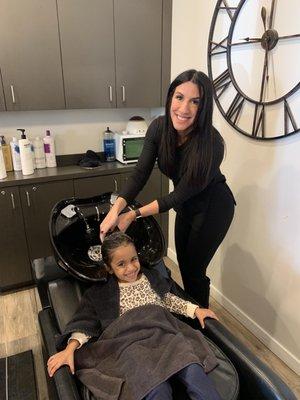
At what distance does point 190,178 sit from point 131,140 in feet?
4.04

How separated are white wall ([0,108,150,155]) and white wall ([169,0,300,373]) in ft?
2.65

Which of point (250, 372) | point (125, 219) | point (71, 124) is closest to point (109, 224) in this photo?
point (125, 219)

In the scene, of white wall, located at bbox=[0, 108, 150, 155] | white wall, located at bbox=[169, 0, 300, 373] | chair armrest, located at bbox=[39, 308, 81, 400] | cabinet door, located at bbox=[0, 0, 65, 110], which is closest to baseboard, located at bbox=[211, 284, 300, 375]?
white wall, located at bbox=[169, 0, 300, 373]

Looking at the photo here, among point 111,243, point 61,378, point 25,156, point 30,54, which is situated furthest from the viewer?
point 25,156

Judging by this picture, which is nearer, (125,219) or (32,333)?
(125,219)

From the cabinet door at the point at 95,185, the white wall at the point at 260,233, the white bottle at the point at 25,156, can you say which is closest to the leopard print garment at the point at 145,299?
the white wall at the point at 260,233

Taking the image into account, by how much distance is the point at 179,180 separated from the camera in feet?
4.84

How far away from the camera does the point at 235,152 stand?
1.87 meters

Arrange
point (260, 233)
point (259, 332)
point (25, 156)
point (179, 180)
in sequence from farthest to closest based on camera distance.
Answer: point (25, 156) < point (259, 332) < point (260, 233) < point (179, 180)

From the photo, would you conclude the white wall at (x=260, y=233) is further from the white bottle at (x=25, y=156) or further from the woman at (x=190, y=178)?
the white bottle at (x=25, y=156)

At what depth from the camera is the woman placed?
4.22 feet

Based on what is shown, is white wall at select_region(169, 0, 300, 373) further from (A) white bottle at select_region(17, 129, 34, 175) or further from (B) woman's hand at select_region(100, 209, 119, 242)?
(A) white bottle at select_region(17, 129, 34, 175)

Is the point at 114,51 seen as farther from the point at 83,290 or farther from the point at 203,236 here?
the point at 83,290

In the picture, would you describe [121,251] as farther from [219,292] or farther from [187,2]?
[187,2]
